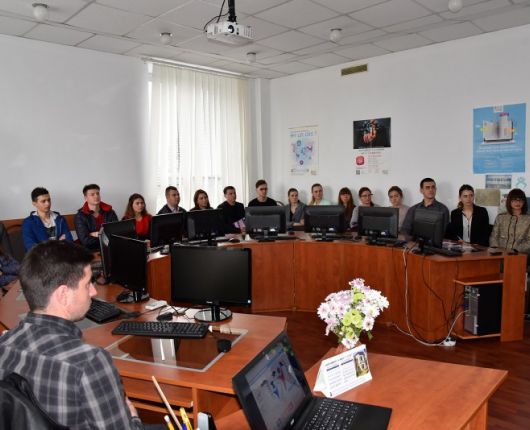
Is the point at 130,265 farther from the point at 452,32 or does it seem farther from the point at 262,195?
the point at 452,32

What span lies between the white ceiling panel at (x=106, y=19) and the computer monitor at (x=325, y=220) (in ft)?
8.91

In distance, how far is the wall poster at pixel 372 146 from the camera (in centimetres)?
659

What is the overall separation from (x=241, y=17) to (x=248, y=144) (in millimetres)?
3114

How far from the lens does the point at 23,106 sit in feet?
17.5

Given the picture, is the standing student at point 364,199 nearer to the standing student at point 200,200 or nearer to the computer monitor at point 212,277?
the standing student at point 200,200

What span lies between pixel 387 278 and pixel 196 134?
12.5 feet

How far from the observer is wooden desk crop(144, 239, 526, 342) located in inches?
165

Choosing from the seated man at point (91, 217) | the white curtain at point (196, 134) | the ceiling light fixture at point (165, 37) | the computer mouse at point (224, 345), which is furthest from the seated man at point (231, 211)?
the computer mouse at point (224, 345)

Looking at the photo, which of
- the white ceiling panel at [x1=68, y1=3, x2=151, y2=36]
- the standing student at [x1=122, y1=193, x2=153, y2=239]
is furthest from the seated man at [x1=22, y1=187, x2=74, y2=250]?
the white ceiling panel at [x1=68, y1=3, x2=151, y2=36]

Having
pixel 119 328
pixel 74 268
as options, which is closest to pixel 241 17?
pixel 119 328

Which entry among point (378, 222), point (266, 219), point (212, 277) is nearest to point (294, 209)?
point (266, 219)

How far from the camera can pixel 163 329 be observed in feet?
7.81

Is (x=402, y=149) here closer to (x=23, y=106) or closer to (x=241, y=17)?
(x=241, y=17)

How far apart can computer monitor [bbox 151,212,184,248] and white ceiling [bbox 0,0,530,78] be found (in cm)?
203
